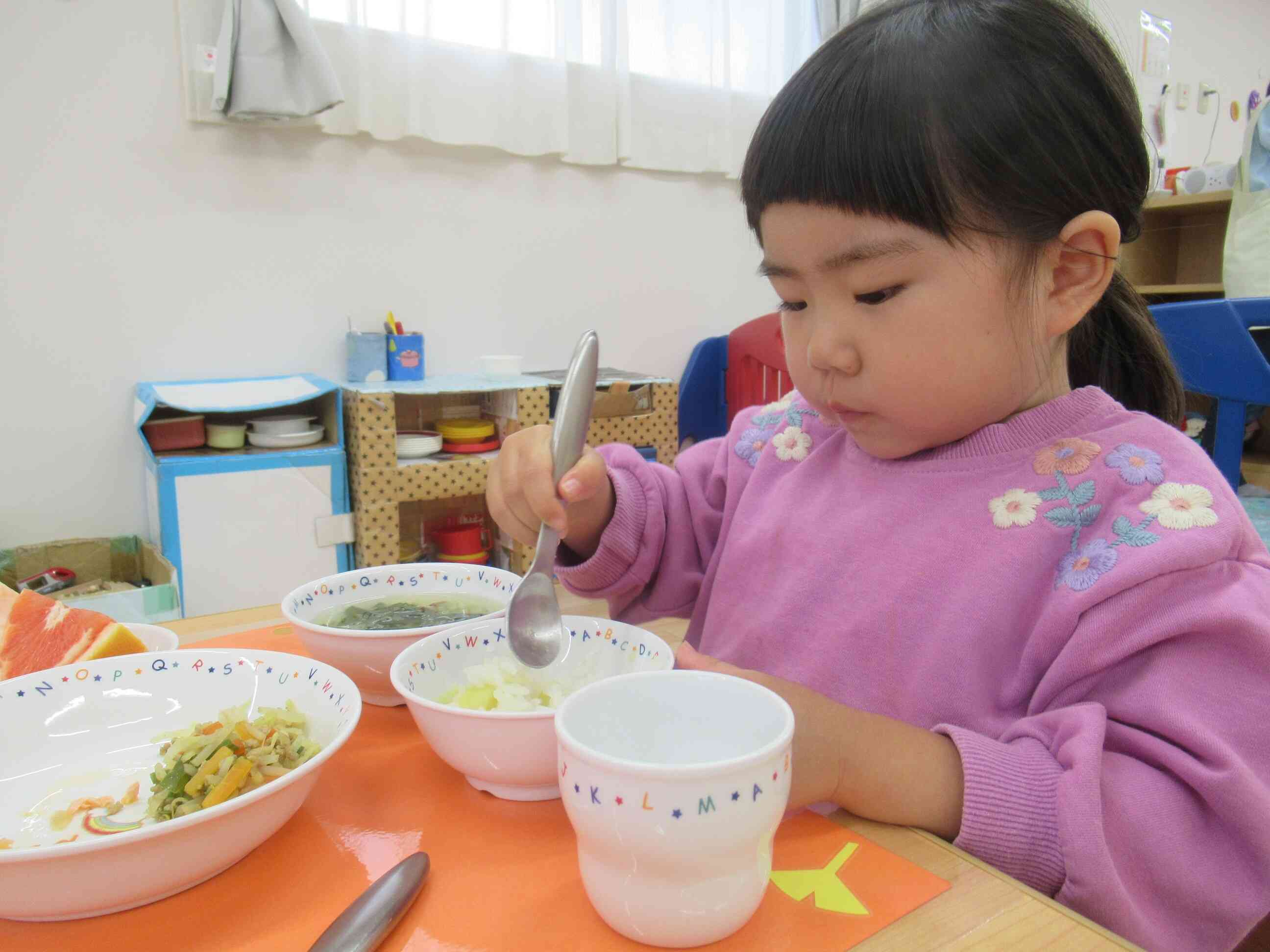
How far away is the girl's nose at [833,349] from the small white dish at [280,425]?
4.63 ft

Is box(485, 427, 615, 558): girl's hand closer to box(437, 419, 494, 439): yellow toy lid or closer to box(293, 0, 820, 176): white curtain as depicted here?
box(437, 419, 494, 439): yellow toy lid

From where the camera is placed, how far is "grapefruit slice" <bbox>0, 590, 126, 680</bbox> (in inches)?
22.3

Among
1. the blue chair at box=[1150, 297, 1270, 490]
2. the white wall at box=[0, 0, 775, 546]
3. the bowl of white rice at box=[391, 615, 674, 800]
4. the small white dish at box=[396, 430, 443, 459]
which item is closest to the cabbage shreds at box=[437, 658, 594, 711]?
the bowl of white rice at box=[391, 615, 674, 800]

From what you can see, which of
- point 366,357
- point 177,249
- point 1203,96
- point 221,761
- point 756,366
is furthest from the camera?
point 1203,96

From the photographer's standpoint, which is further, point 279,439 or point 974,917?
point 279,439

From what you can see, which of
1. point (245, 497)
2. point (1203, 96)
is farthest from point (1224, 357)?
point (1203, 96)

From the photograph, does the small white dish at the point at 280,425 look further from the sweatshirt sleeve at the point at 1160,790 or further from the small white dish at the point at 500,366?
the sweatshirt sleeve at the point at 1160,790

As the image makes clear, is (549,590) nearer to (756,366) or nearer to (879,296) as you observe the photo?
(879,296)

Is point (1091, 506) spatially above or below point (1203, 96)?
below

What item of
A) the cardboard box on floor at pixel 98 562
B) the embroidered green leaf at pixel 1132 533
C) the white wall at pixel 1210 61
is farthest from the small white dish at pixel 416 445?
the white wall at pixel 1210 61

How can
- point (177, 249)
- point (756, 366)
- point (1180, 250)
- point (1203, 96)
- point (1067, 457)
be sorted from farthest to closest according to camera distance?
point (1203, 96)
point (1180, 250)
point (756, 366)
point (177, 249)
point (1067, 457)

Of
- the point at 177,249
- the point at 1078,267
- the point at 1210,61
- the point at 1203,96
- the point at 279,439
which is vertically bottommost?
the point at 279,439

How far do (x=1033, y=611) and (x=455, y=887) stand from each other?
1.48 feet

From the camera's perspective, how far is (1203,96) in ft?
13.2
